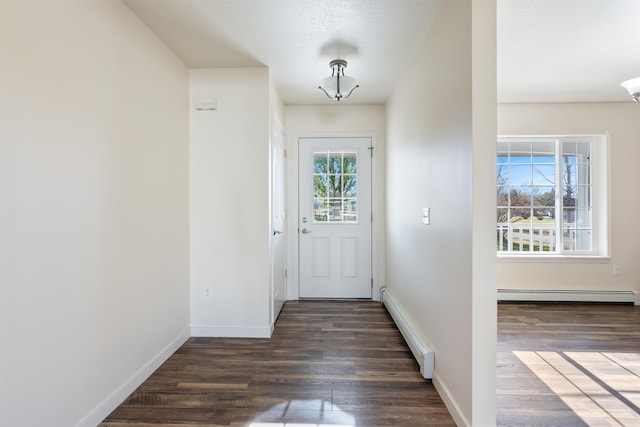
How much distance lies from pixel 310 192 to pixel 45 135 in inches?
108

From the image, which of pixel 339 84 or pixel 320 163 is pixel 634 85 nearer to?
pixel 339 84

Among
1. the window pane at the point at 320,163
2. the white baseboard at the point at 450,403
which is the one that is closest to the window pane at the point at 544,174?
the window pane at the point at 320,163

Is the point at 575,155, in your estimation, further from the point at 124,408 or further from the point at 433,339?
the point at 124,408

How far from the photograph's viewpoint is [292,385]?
1986mm

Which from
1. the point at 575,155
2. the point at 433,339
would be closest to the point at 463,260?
the point at 433,339

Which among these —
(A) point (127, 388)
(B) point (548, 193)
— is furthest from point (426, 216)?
(B) point (548, 193)

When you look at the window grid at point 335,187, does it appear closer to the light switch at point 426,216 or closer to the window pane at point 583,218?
the light switch at point 426,216

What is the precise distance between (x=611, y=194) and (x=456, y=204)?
11.4ft

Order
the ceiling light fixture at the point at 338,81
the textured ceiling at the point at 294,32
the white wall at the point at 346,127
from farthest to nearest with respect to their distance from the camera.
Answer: the white wall at the point at 346,127 → the ceiling light fixture at the point at 338,81 → the textured ceiling at the point at 294,32

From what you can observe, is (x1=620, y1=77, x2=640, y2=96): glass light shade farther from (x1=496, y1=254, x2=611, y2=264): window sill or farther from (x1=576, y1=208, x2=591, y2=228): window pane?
(x1=496, y1=254, x2=611, y2=264): window sill

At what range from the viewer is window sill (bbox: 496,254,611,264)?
372cm

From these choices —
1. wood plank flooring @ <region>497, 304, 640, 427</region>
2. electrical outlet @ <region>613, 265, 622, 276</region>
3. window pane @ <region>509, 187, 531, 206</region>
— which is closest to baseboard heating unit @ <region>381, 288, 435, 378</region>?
wood plank flooring @ <region>497, 304, 640, 427</region>

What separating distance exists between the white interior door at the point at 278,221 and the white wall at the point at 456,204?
1.32 metres

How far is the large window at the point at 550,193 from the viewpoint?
3.82m
